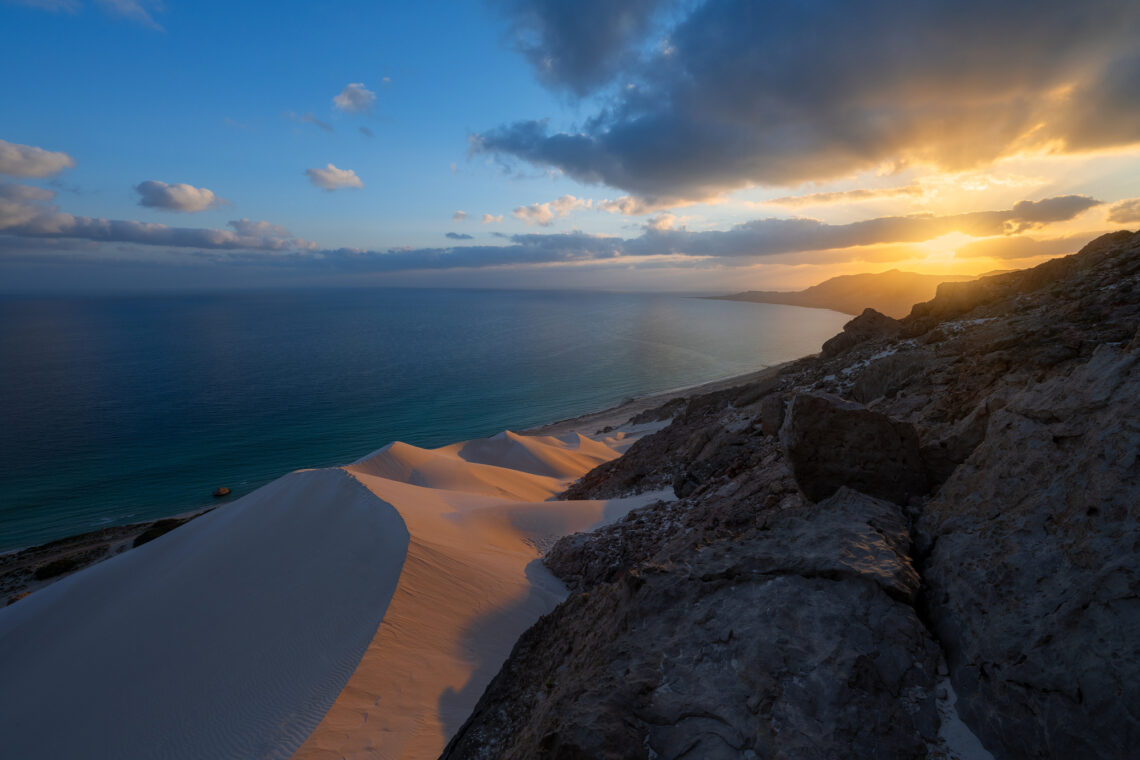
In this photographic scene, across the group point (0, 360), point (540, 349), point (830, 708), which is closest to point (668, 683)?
point (830, 708)

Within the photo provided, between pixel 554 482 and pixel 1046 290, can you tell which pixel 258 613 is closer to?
pixel 554 482

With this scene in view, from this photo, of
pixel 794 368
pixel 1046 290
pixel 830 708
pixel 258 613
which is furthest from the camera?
pixel 794 368

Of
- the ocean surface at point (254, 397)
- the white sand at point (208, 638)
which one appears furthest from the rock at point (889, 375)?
the ocean surface at point (254, 397)

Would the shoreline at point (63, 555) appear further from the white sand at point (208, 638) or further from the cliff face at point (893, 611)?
the cliff face at point (893, 611)

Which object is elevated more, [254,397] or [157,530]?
[157,530]

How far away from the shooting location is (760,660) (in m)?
3.91

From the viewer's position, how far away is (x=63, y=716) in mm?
8180

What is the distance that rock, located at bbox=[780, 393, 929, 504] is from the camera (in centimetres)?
598

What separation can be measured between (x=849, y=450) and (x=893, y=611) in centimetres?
254

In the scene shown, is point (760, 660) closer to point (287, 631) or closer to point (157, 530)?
point (287, 631)

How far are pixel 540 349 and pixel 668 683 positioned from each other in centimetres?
8841

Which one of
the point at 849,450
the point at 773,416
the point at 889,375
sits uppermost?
the point at 849,450

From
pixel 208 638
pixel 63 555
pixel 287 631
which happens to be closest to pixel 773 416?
pixel 287 631

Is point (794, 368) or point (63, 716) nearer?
point (63, 716)
